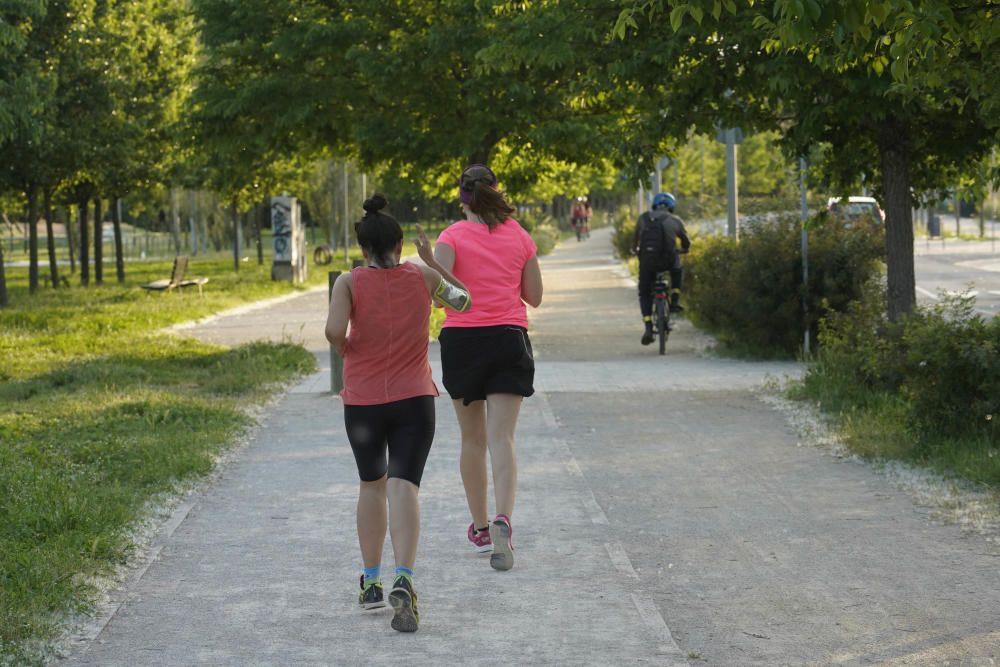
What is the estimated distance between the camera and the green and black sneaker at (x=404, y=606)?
5.88 meters

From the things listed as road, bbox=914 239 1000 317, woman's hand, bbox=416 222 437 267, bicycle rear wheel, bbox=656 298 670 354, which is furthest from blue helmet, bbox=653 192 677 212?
woman's hand, bbox=416 222 437 267

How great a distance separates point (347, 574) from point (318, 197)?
48471 millimetres

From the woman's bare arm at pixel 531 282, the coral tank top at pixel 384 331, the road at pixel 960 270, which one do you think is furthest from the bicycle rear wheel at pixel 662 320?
the coral tank top at pixel 384 331

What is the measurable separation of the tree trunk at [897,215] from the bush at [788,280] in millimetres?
2386

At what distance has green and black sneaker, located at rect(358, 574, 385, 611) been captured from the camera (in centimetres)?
625

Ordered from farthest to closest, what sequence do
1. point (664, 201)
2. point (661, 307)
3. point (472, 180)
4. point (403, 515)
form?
point (664, 201) < point (661, 307) < point (472, 180) < point (403, 515)

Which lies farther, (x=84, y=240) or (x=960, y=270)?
(x=84, y=240)

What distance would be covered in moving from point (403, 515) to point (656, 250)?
11.9m

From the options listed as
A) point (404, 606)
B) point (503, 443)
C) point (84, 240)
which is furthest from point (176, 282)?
point (404, 606)

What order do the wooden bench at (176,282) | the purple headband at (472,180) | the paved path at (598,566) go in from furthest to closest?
the wooden bench at (176,282)
the purple headband at (472,180)
the paved path at (598,566)

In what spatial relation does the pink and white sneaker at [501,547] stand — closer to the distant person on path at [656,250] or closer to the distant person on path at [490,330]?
the distant person on path at [490,330]

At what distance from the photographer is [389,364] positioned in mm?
6094

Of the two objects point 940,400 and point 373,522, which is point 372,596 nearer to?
point 373,522

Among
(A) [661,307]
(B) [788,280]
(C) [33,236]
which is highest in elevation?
(C) [33,236]
